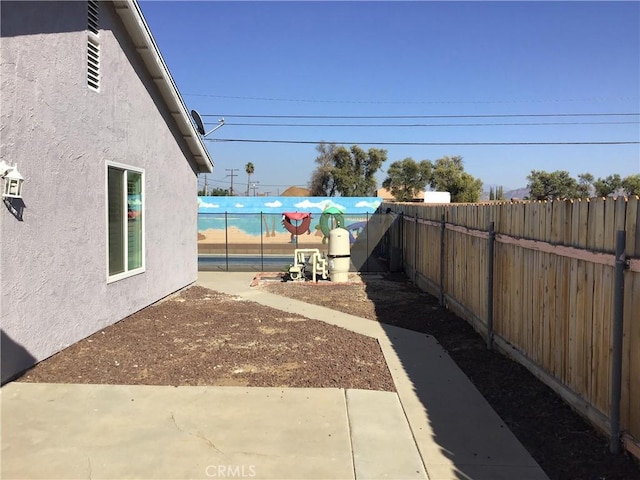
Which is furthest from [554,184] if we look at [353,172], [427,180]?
[353,172]

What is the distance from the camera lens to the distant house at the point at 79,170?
5582 mm

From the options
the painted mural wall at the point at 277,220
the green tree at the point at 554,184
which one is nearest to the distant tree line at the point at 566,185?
the green tree at the point at 554,184

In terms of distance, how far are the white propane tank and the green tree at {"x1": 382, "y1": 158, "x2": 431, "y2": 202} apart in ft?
156

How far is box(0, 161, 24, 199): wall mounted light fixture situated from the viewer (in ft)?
17.5

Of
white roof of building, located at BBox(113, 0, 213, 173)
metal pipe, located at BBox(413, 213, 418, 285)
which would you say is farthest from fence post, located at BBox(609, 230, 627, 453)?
metal pipe, located at BBox(413, 213, 418, 285)

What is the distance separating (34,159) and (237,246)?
71.8 feet

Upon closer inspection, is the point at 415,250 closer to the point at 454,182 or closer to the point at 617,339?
the point at 617,339

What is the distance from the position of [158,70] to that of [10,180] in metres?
4.97

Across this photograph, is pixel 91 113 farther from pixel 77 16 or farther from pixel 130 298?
pixel 130 298

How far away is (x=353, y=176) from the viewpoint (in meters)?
61.5

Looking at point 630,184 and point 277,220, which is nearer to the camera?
point 277,220

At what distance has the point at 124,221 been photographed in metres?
8.65

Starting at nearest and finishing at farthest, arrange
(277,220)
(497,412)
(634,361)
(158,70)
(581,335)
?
(634,361) → (581,335) → (497,412) → (158,70) → (277,220)

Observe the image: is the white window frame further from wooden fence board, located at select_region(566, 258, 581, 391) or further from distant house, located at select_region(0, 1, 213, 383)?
wooden fence board, located at select_region(566, 258, 581, 391)
